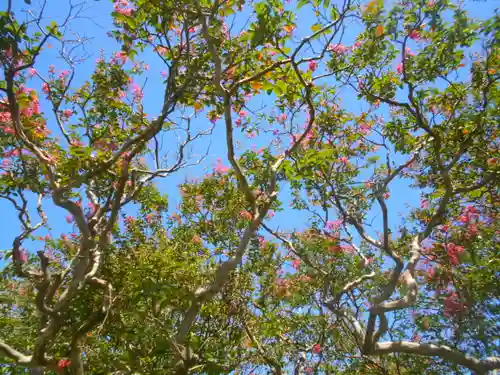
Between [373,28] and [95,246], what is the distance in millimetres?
4514

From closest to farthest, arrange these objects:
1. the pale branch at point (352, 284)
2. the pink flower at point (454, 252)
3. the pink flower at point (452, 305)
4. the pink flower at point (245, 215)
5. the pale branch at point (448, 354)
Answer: the pale branch at point (448, 354) < the pink flower at point (452, 305) < the pale branch at point (352, 284) < the pink flower at point (454, 252) < the pink flower at point (245, 215)

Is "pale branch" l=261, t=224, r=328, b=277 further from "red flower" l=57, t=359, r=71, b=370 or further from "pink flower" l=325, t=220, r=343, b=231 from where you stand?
"red flower" l=57, t=359, r=71, b=370

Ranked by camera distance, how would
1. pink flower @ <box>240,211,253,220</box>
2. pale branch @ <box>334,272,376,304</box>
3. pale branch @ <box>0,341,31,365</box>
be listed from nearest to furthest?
1. pale branch @ <box>0,341,31,365</box>
2. pale branch @ <box>334,272,376,304</box>
3. pink flower @ <box>240,211,253,220</box>

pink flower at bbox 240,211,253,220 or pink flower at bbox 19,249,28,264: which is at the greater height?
pink flower at bbox 240,211,253,220

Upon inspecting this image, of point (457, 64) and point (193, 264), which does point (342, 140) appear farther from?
point (193, 264)

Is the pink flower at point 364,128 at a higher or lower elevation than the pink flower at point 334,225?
higher

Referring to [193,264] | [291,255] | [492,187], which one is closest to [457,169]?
[492,187]

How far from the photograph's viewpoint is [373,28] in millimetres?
5875

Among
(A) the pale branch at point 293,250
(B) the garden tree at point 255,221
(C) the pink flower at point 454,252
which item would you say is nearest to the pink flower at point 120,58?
(B) the garden tree at point 255,221

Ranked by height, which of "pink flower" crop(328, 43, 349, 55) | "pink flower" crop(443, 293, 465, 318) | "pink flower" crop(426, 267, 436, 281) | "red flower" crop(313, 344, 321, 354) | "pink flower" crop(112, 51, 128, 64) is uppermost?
"pink flower" crop(328, 43, 349, 55)

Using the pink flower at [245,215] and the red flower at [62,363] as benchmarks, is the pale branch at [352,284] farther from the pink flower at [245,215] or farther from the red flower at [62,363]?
the red flower at [62,363]

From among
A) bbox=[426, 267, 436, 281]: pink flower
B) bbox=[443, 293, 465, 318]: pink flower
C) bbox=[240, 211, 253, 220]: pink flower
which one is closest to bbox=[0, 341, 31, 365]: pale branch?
bbox=[240, 211, 253, 220]: pink flower

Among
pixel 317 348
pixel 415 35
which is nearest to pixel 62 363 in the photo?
pixel 317 348

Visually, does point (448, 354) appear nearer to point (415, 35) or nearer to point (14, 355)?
point (415, 35)
